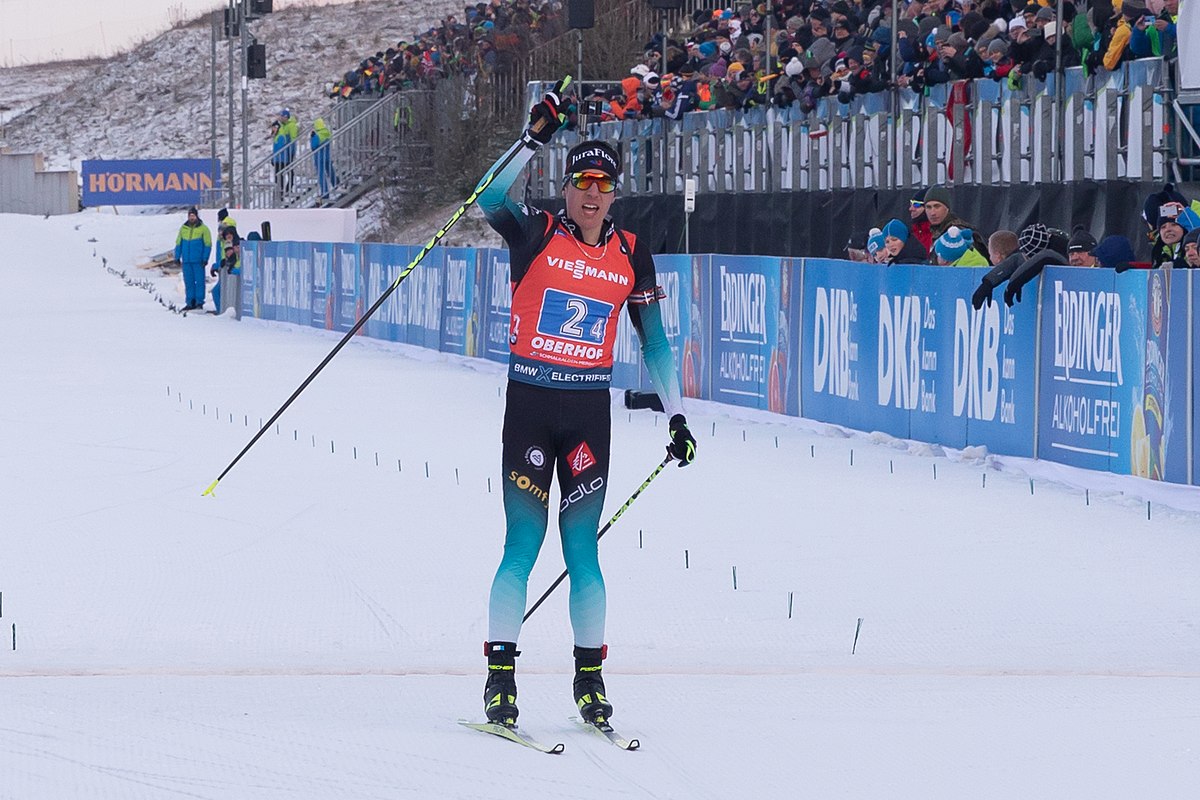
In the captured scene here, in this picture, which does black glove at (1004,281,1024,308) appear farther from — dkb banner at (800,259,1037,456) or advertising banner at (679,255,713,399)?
advertising banner at (679,255,713,399)

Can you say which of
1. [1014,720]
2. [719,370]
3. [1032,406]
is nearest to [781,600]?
[1014,720]

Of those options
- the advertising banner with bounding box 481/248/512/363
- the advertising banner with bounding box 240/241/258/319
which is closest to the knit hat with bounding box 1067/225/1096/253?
the advertising banner with bounding box 481/248/512/363

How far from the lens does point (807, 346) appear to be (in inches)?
618

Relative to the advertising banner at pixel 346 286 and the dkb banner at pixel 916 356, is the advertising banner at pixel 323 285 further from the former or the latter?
the dkb banner at pixel 916 356

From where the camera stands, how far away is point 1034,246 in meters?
12.8

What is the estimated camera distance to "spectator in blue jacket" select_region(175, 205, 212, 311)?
33.8 meters

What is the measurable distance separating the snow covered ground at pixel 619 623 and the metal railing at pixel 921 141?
12.4 feet

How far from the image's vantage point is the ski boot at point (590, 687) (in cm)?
556

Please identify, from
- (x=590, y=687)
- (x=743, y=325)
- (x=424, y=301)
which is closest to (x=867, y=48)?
(x=743, y=325)

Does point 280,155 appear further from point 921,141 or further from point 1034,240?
point 1034,240

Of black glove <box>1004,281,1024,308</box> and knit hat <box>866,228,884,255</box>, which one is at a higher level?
knit hat <box>866,228,884,255</box>

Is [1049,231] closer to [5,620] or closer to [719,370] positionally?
[719,370]

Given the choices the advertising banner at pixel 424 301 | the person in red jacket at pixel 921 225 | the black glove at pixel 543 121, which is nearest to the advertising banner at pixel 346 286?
the advertising banner at pixel 424 301

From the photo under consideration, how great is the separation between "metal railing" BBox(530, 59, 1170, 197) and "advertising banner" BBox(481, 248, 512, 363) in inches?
142
